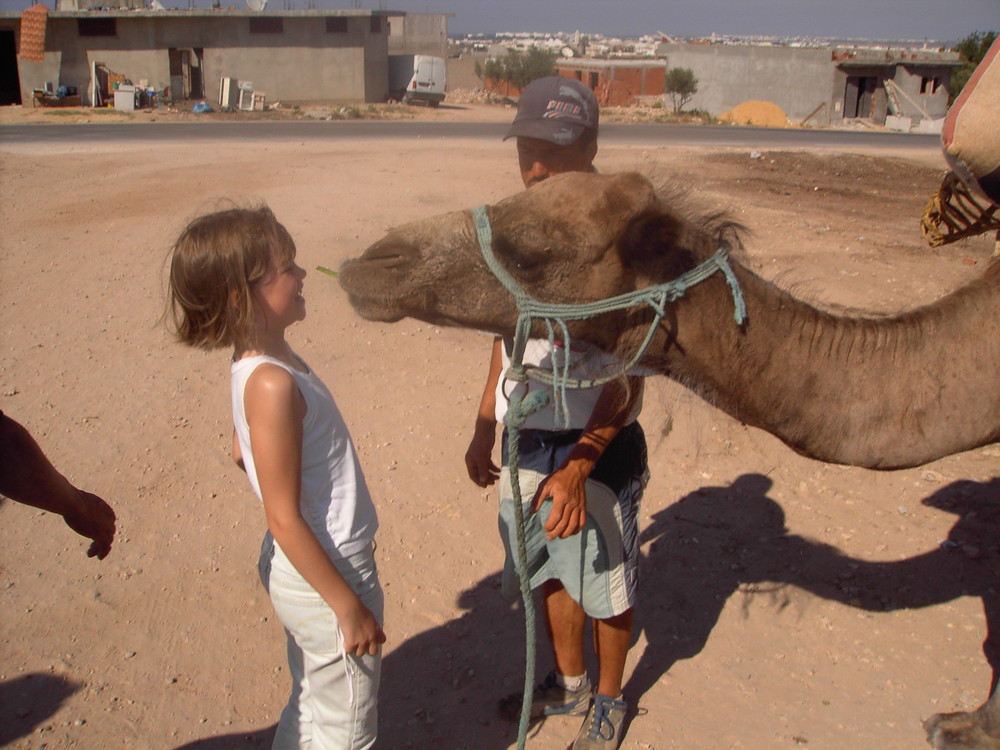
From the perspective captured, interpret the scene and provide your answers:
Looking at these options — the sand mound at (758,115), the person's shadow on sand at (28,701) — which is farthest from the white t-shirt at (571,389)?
the sand mound at (758,115)

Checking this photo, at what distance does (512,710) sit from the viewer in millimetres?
3314

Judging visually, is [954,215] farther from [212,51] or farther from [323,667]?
[212,51]

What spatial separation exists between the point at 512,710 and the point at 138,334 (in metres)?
4.37

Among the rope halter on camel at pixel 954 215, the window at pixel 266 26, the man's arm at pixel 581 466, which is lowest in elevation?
the man's arm at pixel 581 466

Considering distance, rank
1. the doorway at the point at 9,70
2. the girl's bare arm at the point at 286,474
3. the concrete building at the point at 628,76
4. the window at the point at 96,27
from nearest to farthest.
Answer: the girl's bare arm at the point at 286,474
the window at the point at 96,27
the doorway at the point at 9,70
the concrete building at the point at 628,76

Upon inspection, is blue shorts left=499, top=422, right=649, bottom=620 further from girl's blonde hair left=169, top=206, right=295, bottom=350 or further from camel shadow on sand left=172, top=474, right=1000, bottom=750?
girl's blonde hair left=169, top=206, right=295, bottom=350

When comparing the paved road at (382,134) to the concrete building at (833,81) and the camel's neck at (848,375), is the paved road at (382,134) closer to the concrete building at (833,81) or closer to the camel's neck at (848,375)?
the camel's neck at (848,375)

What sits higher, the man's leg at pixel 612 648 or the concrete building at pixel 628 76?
the concrete building at pixel 628 76

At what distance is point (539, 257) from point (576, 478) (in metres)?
0.67

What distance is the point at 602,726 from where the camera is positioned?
3.06 metres

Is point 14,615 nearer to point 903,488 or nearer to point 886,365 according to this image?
point 886,365

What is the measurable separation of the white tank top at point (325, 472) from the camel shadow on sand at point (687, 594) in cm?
125

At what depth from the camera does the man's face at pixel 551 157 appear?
281 centimetres

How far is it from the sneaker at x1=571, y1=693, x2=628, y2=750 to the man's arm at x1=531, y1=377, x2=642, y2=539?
2.90 ft
